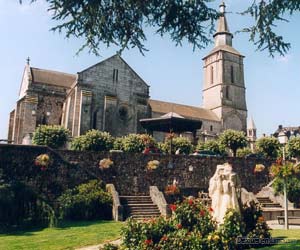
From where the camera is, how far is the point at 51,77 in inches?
1658

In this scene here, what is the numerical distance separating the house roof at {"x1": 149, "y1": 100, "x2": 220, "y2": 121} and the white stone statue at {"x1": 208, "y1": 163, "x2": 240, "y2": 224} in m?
39.5

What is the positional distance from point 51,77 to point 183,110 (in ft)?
75.4

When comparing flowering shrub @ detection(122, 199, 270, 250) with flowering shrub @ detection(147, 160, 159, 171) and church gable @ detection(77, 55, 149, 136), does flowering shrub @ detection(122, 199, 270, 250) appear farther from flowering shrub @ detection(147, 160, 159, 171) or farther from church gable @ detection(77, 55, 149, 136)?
church gable @ detection(77, 55, 149, 136)

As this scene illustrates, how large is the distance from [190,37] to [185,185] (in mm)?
16029

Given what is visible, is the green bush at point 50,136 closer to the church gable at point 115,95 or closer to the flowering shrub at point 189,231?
the church gable at point 115,95

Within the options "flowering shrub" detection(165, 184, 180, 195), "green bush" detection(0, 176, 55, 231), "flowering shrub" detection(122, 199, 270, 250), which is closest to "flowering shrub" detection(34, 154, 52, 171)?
"green bush" detection(0, 176, 55, 231)

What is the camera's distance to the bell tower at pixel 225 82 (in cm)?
6494

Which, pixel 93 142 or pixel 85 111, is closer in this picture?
pixel 93 142

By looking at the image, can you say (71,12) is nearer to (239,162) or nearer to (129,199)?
(129,199)

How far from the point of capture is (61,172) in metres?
21.2

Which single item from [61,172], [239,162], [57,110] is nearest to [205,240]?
[61,172]

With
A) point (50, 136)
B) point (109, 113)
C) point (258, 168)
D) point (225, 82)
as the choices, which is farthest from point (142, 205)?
point (225, 82)

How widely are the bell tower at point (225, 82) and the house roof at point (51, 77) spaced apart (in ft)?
99.2

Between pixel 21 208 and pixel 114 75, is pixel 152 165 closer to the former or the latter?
pixel 21 208
